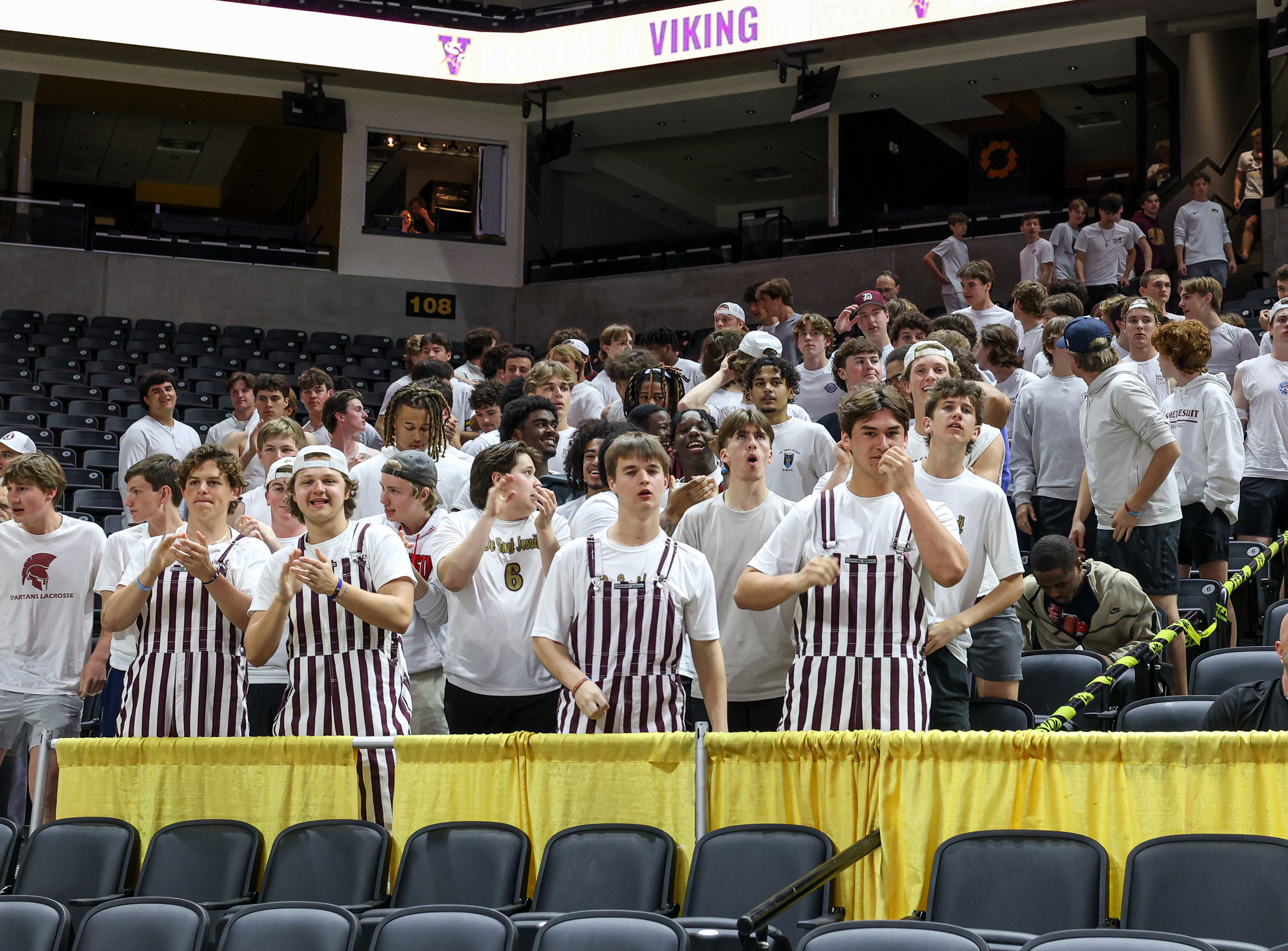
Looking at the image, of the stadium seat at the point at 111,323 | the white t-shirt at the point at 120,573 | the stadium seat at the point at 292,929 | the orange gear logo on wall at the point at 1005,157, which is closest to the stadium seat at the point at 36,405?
the stadium seat at the point at 111,323

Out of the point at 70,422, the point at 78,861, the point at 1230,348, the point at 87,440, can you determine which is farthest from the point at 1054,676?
the point at 70,422

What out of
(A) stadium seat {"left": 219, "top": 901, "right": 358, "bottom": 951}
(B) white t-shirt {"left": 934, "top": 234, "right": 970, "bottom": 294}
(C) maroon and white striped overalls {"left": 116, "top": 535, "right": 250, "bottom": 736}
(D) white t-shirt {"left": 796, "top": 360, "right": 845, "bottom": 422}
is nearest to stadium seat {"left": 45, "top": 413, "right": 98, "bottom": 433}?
(D) white t-shirt {"left": 796, "top": 360, "right": 845, "bottom": 422}

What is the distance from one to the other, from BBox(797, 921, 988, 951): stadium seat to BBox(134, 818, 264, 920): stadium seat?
6.69ft

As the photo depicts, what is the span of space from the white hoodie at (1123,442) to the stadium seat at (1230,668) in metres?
0.90

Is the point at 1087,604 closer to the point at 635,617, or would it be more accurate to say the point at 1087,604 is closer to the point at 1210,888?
the point at 1210,888

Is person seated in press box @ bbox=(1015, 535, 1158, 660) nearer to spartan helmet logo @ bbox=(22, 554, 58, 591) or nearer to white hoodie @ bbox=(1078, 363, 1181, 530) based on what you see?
white hoodie @ bbox=(1078, 363, 1181, 530)

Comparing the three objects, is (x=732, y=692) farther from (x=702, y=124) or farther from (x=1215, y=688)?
(x=702, y=124)

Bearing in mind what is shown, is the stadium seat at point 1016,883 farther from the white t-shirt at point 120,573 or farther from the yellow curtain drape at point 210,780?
the white t-shirt at point 120,573

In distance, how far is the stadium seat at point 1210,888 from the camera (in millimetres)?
3404

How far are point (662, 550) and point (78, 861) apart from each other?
2.35 metres

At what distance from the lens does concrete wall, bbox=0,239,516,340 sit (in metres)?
15.7

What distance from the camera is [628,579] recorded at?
425 centimetres

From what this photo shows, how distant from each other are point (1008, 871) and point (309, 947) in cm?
206

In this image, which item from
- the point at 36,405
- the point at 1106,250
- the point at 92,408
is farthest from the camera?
the point at 1106,250
